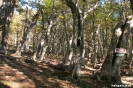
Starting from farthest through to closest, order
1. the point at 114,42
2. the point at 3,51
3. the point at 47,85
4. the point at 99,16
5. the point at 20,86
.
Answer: the point at 99,16 → the point at 3,51 → the point at 114,42 → the point at 47,85 → the point at 20,86

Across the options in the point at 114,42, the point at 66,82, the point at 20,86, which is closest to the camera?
the point at 20,86

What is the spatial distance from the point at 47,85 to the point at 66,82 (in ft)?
4.43

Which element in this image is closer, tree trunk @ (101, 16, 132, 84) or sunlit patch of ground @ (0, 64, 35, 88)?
sunlit patch of ground @ (0, 64, 35, 88)

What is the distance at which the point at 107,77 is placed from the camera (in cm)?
1151

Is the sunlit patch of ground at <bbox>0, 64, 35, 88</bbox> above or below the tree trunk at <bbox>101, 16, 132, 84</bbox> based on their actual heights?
below

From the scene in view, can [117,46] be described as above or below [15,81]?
above

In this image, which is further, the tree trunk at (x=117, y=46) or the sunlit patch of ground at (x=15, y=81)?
the tree trunk at (x=117, y=46)

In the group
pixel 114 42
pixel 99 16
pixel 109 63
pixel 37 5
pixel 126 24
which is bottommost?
pixel 109 63

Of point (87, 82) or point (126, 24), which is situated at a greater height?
point (126, 24)

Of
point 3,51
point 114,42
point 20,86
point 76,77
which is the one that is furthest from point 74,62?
point 3,51

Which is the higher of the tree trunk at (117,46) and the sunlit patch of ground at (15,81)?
the tree trunk at (117,46)

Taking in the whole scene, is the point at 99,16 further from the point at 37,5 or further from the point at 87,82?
the point at 87,82

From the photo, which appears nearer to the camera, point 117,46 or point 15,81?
point 15,81

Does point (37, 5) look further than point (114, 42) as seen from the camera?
Yes
